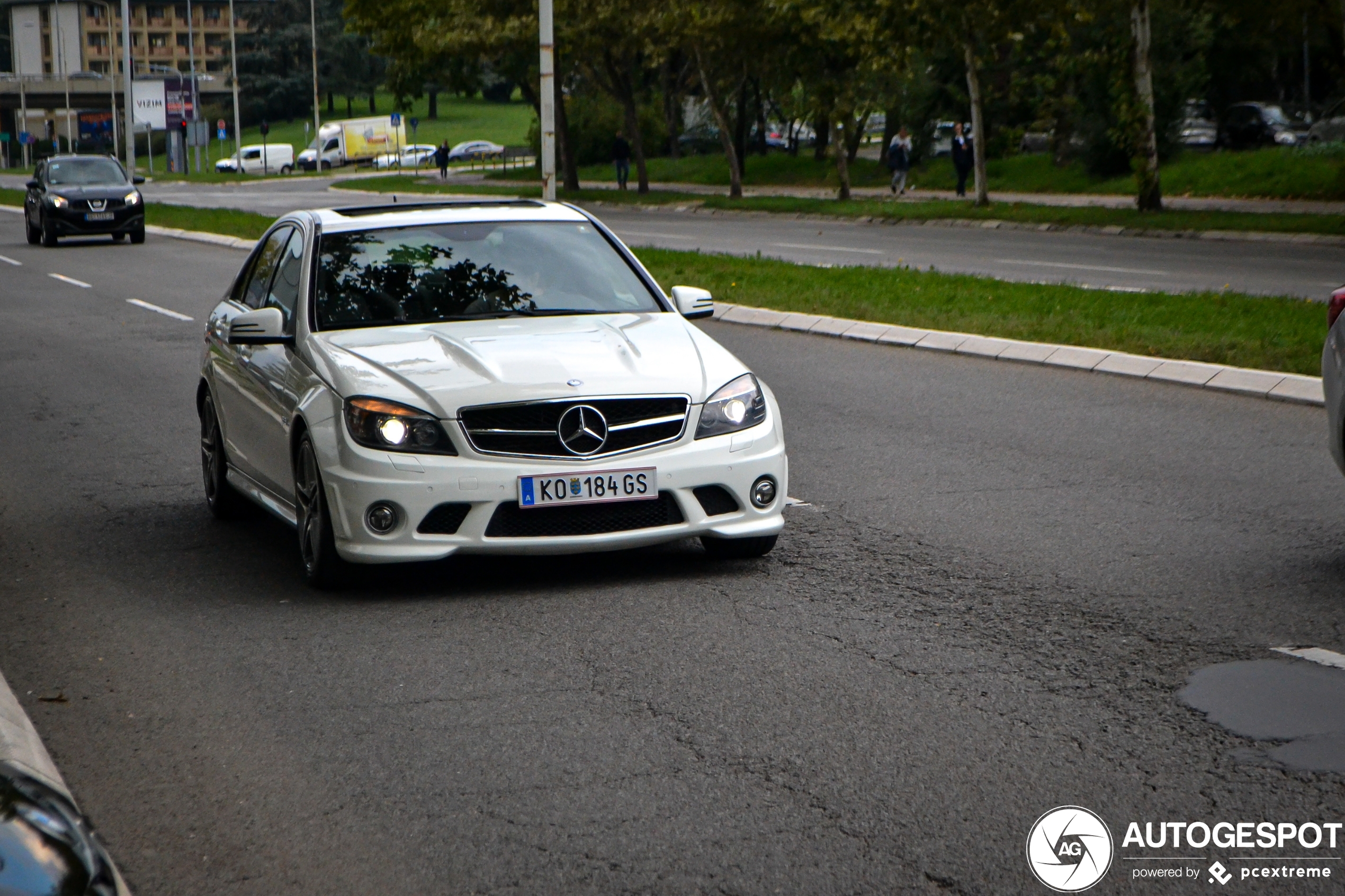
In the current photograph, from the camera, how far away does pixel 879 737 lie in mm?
4855

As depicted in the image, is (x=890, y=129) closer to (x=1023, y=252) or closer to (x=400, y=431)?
(x=1023, y=252)

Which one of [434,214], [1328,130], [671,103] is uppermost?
[671,103]

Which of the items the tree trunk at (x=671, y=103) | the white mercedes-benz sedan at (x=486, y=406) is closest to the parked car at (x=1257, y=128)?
the tree trunk at (x=671, y=103)

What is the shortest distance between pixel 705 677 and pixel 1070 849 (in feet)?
5.58

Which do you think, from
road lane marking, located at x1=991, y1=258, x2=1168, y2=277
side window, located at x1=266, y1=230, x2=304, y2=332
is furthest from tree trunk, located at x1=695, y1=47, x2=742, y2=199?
side window, located at x1=266, y1=230, x2=304, y2=332

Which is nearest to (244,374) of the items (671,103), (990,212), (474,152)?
(990,212)

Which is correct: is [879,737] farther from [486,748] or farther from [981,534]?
[981,534]

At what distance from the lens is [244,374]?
797cm

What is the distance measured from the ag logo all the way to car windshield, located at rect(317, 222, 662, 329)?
159 inches

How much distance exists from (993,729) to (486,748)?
1413 mm

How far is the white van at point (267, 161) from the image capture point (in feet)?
338

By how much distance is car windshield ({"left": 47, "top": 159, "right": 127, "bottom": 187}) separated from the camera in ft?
116

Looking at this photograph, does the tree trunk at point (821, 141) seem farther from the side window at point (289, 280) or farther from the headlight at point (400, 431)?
the headlight at point (400, 431)

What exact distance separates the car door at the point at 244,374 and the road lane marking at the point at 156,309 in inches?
443
